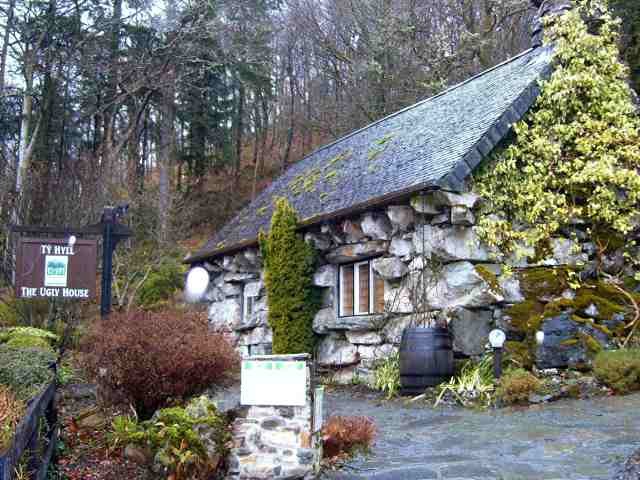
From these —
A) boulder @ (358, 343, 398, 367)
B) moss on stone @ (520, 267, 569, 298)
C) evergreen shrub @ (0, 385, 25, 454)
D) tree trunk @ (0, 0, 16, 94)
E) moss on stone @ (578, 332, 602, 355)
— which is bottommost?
evergreen shrub @ (0, 385, 25, 454)

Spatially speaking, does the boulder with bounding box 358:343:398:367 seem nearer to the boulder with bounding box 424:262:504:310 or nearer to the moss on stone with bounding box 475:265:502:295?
the boulder with bounding box 424:262:504:310

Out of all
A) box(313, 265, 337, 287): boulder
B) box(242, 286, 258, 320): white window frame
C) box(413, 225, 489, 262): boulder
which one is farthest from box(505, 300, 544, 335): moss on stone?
box(242, 286, 258, 320): white window frame

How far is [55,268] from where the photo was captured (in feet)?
29.7

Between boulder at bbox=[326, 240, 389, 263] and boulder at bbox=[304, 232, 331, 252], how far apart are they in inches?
5.6

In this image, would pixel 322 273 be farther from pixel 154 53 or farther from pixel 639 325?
pixel 154 53

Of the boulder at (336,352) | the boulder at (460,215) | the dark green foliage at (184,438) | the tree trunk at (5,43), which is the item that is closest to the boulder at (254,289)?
the boulder at (336,352)

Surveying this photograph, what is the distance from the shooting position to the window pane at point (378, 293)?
11.6 metres

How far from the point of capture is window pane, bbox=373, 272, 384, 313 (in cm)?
1157

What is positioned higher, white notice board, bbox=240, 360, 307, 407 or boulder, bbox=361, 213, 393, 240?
boulder, bbox=361, 213, 393, 240

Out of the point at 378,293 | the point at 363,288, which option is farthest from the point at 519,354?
the point at 363,288

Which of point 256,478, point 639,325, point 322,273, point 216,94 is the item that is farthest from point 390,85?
point 256,478

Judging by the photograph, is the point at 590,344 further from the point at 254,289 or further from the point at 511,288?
the point at 254,289

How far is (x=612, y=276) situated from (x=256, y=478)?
754cm

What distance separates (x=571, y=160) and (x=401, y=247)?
3.00m
